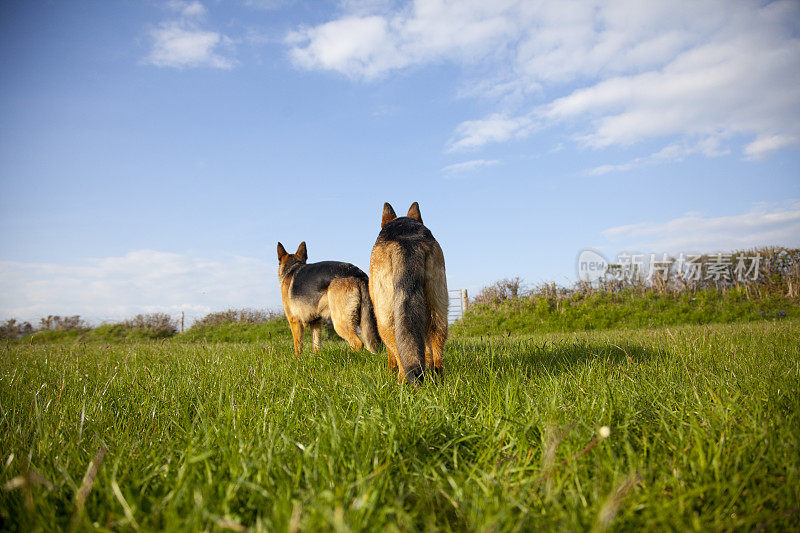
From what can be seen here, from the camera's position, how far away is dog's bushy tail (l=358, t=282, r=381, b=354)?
7.48 meters

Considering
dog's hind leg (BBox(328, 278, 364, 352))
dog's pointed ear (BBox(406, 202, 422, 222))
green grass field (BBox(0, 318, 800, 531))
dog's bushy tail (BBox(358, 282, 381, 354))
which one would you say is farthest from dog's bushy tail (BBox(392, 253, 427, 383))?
dog's hind leg (BBox(328, 278, 364, 352))

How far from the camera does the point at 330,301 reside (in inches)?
336

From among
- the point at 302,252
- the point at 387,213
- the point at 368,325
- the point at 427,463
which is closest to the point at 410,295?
the point at 427,463

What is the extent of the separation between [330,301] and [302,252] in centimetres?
265

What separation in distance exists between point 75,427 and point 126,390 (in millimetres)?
1402

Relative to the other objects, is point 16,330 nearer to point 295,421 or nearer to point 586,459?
point 295,421

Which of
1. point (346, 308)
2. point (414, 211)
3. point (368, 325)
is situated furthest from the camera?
point (346, 308)

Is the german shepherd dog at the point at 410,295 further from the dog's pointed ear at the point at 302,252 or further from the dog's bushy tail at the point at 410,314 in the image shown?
the dog's pointed ear at the point at 302,252

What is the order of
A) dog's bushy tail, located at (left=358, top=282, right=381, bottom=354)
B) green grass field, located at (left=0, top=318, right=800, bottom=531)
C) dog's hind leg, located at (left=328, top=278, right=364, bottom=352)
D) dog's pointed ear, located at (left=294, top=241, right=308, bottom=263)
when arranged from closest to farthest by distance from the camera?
green grass field, located at (left=0, top=318, right=800, bottom=531)
dog's bushy tail, located at (left=358, top=282, right=381, bottom=354)
dog's hind leg, located at (left=328, top=278, right=364, bottom=352)
dog's pointed ear, located at (left=294, top=241, right=308, bottom=263)

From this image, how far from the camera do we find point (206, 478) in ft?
5.96

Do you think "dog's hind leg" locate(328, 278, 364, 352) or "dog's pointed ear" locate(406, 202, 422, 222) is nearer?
"dog's pointed ear" locate(406, 202, 422, 222)

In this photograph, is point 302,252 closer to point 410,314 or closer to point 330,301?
point 330,301

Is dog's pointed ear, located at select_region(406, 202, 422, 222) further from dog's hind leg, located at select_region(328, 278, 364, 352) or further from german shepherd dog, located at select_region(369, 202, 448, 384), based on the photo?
dog's hind leg, located at select_region(328, 278, 364, 352)

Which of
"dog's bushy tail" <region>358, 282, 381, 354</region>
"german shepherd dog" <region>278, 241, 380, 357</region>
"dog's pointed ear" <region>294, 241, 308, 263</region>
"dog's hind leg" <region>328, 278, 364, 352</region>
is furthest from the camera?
"dog's pointed ear" <region>294, 241, 308, 263</region>
